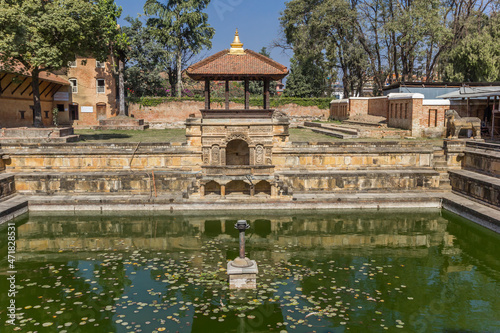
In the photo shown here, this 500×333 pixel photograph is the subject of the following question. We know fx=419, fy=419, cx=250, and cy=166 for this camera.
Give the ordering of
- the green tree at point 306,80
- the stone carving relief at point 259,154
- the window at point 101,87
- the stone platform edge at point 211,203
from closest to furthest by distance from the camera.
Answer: the stone platform edge at point 211,203
the stone carving relief at point 259,154
the window at point 101,87
the green tree at point 306,80

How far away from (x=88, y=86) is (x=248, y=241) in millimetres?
31709

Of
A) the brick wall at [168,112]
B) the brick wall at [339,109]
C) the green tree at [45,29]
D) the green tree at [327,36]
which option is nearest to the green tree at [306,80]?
the green tree at [327,36]

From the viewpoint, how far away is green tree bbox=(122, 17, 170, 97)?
43625 millimetres

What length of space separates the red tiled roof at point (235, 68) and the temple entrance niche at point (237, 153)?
3.48 metres

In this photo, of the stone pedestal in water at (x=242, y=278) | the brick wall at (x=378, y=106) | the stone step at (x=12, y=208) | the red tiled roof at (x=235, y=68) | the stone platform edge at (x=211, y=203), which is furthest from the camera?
the brick wall at (x=378, y=106)

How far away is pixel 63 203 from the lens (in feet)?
61.0

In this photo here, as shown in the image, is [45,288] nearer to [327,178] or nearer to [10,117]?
[327,178]

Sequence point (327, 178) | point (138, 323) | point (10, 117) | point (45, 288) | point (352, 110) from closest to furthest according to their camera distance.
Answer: point (138, 323) → point (45, 288) → point (327, 178) → point (10, 117) → point (352, 110)

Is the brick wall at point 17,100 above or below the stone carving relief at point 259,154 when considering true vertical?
above

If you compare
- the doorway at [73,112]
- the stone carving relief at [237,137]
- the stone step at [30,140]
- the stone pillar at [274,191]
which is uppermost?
the doorway at [73,112]

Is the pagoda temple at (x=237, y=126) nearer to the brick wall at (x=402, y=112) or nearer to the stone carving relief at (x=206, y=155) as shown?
the stone carving relief at (x=206, y=155)

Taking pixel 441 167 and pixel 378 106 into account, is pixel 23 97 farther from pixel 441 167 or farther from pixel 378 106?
pixel 441 167

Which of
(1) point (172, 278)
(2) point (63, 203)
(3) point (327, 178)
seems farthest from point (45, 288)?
(3) point (327, 178)

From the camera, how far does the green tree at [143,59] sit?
43.6 m
